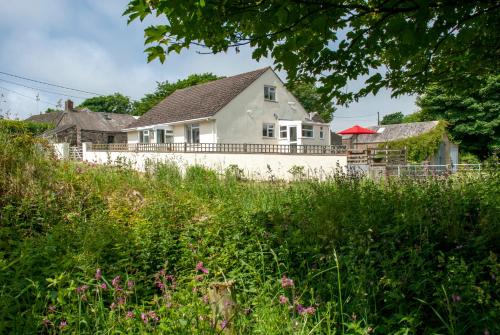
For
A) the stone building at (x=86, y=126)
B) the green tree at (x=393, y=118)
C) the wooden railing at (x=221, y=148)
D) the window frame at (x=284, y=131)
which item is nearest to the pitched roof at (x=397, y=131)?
the window frame at (x=284, y=131)

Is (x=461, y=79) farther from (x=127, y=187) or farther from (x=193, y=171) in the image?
(x=193, y=171)

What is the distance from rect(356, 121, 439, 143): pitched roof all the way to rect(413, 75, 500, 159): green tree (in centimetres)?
298

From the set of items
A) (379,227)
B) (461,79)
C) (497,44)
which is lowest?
(379,227)

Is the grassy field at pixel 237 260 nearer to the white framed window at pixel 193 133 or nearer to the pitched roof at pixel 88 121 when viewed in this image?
the white framed window at pixel 193 133

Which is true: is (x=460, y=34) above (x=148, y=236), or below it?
above

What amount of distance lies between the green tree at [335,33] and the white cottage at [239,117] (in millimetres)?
19939

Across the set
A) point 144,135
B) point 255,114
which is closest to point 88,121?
point 144,135

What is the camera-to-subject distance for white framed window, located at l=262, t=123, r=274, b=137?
27653 millimetres

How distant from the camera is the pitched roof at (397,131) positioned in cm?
3694

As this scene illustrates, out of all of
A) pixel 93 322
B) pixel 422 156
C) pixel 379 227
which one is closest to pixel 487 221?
pixel 379 227

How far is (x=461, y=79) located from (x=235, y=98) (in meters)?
21.3

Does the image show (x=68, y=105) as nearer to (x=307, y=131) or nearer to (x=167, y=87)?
(x=167, y=87)

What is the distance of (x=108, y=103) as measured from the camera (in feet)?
246

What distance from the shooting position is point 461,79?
200 inches
